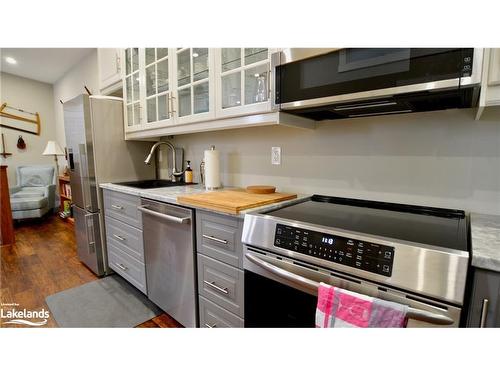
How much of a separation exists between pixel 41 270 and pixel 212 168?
2111 millimetres

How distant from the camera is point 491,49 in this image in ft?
2.40

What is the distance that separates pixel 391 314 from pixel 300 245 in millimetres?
323

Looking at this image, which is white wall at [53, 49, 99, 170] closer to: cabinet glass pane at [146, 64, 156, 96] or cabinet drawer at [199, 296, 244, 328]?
cabinet glass pane at [146, 64, 156, 96]

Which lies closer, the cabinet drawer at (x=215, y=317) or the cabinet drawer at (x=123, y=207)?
the cabinet drawer at (x=215, y=317)

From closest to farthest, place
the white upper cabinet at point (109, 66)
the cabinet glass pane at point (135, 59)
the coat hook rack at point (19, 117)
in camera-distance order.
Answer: the cabinet glass pane at point (135, 59)
the white upper cabinet at point (109, 66)
the coat hook rack at point (19, 117)

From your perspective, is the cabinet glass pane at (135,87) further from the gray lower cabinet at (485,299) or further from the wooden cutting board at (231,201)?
the gray lower cabinet at (485,299)

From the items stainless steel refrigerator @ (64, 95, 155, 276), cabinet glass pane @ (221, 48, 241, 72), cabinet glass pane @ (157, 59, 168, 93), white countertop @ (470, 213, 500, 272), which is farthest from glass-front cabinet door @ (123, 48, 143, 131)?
white countertop @ (470, 213, 500, 272)

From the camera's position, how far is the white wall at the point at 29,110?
437cm

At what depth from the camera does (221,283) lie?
125 centimetres

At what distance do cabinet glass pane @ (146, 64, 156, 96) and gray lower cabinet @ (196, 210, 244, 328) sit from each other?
117 centimetres

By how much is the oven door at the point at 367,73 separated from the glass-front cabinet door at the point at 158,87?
948mm

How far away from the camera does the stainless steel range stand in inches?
26.0

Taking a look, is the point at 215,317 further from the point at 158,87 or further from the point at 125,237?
the point at 158,87

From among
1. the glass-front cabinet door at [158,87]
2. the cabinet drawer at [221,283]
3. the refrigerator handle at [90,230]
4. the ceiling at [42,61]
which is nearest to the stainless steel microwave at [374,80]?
the cabinet drawer at [221,283]
